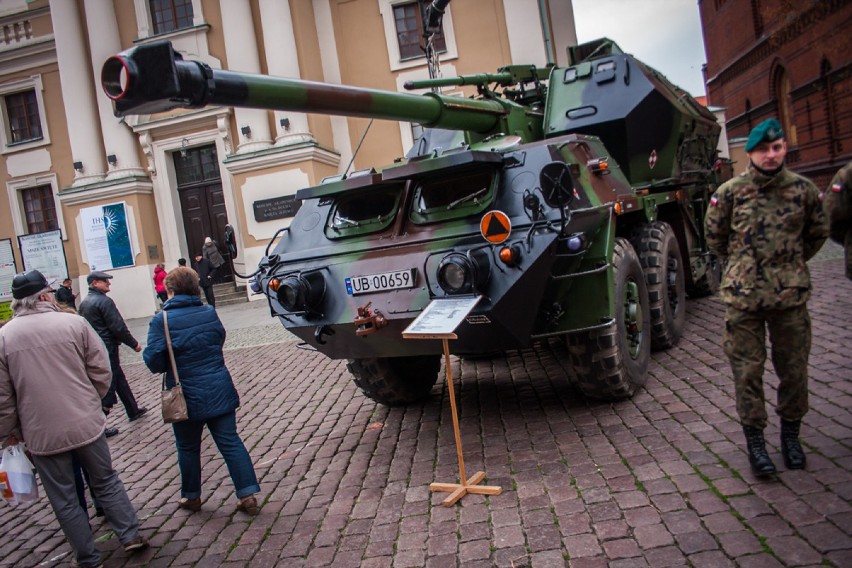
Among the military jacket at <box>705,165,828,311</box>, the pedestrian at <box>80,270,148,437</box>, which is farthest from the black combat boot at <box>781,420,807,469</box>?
the pedestrian at <box>80,270,148,437</box>

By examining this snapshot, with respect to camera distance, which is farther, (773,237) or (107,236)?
(107,236)

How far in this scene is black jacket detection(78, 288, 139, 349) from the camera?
7.33m

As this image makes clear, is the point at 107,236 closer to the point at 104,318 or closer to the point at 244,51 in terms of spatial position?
the point at 244,51

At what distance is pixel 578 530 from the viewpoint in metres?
3.57

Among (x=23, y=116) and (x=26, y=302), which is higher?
(x=23, y=116)

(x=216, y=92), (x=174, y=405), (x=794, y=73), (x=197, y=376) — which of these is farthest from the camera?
(x=794, y=73)

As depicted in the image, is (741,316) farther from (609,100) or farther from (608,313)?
(609,100)

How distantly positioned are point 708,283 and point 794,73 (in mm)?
15117

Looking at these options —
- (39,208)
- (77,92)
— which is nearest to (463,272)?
(77,92)

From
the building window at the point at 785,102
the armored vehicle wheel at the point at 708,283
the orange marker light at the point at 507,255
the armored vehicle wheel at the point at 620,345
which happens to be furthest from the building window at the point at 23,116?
the building window at the point at 785,102

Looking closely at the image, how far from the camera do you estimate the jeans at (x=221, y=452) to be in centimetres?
452

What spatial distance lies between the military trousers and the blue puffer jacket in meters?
2.89

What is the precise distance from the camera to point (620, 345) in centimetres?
513

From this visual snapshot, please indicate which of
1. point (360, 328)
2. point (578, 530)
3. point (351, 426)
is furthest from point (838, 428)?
point (351, 426)
